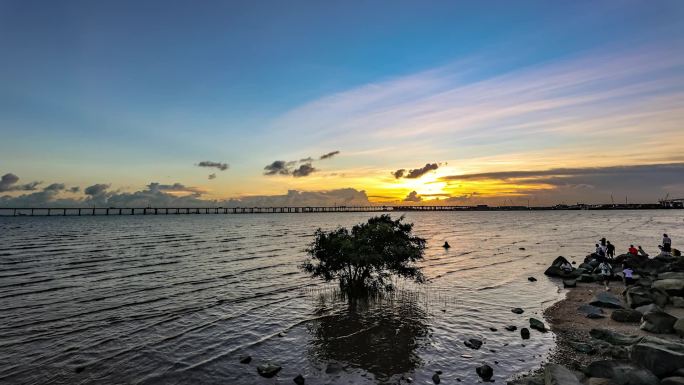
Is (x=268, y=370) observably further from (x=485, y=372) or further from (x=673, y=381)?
(x=673, y=381)

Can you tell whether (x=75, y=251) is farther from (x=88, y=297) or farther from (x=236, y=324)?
(x=236, y=324)

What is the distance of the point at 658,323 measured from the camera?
75.9ft

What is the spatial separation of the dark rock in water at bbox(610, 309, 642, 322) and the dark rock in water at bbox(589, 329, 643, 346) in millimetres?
4639

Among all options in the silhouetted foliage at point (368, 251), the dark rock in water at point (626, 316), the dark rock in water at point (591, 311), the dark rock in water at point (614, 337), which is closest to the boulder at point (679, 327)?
the dark rock in water at point (614, 337)

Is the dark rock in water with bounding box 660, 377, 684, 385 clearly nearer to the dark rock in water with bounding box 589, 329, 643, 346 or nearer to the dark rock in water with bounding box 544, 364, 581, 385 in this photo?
the dark rock in water with bounding box 544, 364, 581, 385

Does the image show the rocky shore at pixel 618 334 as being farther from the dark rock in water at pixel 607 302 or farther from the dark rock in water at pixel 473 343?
the dark rock in water at pixel 473 343

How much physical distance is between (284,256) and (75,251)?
39.7m

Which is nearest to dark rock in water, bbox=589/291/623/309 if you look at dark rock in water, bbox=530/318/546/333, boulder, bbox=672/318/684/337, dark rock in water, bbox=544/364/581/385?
boulder, bbox=672/318/684/337

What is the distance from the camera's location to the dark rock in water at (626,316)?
85.4ft

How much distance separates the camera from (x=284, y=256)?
213ft

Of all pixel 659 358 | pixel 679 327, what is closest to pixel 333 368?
pixel 659 358

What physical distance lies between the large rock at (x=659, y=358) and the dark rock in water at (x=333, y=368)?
44.5 feet

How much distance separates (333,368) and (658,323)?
19810 mm

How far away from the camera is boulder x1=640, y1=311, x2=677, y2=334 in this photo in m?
22.8
